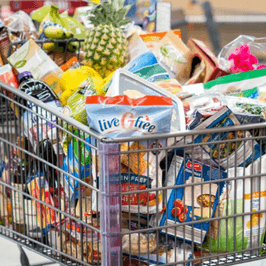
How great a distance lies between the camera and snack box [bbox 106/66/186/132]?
1.20m

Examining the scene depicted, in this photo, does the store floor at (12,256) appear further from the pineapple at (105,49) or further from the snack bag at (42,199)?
the pineapple at (105,49)

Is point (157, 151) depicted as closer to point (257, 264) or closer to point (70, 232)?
point (70, 232)

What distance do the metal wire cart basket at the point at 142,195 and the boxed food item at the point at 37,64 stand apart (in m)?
0.41

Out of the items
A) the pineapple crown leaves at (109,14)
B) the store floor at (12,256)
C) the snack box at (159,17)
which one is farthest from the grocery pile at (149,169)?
the snack box at (159,17)

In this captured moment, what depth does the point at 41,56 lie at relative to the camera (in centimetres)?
168

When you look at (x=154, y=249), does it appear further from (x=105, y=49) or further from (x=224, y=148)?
(x=105, y=49)

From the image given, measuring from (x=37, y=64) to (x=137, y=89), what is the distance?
0.57 metres

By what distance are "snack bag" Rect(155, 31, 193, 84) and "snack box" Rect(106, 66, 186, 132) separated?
0.57 metres

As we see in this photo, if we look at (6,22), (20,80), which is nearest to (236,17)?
(6,22)

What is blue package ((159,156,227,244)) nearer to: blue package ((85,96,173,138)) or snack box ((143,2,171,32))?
blue package ((85,96,173,138))

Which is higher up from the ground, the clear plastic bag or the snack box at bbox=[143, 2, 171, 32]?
the snack box at bbox=[143, 2, 171, 32]

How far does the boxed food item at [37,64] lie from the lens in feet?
5.42

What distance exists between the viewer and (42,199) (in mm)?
1199

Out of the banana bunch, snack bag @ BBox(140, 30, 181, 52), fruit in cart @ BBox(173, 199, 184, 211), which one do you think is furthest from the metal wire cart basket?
snack bag @ BBox(140, 30, 181, 52)
